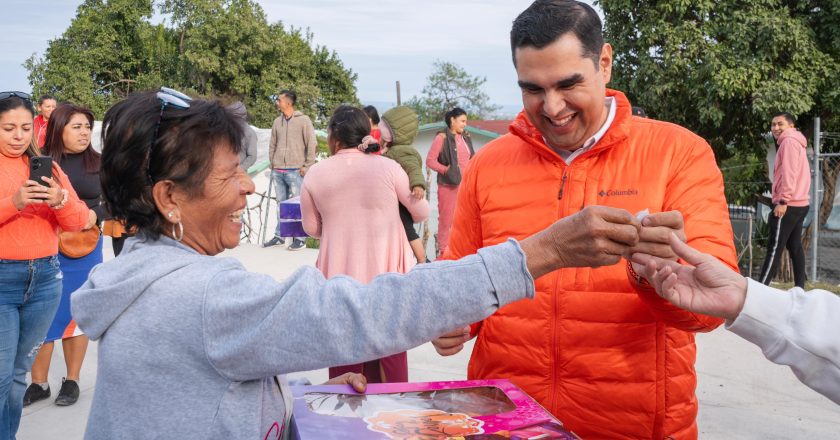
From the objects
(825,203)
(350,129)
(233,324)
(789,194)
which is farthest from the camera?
(825,203)

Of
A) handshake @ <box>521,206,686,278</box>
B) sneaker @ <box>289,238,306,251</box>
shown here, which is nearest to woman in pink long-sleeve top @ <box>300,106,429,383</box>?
handshake @ <box>521,206,686,278</box>

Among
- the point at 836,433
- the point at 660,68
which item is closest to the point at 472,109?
the point at 660,68

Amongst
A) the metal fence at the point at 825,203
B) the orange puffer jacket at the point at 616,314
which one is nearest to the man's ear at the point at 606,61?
the orange puffer jacket at the point at 616,314

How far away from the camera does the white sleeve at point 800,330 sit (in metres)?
1.45

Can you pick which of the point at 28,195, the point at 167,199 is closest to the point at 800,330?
the point at 167,199

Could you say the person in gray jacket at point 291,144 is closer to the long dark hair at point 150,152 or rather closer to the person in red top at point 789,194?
the person in red top at point 789,194

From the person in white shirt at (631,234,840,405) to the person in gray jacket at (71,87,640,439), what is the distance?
300mm

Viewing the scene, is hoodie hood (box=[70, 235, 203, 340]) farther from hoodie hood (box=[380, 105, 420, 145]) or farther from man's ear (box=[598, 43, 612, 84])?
hoodie hood (box=[380, 105, 420, 145])

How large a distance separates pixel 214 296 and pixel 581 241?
0.71 m

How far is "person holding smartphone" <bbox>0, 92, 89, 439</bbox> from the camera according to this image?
146 inches

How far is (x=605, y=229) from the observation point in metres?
1.38

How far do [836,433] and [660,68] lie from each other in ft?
34.9

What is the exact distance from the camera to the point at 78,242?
4.93 meters

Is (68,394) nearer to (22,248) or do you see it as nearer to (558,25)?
(22,248)
